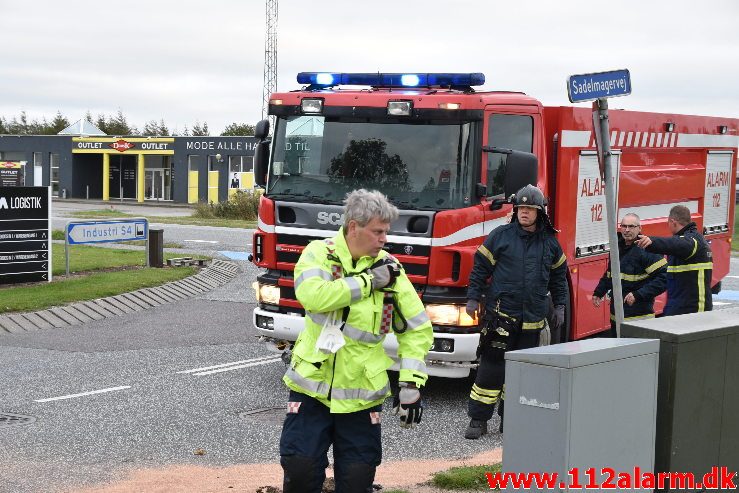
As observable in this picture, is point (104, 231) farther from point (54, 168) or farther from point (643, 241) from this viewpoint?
point (54, 168)

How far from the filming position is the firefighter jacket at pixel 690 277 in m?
9.77

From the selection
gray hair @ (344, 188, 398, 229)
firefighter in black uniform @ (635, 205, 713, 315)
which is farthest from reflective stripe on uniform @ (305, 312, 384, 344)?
firefighter in black uniform @ (635, 205, 713, 315)

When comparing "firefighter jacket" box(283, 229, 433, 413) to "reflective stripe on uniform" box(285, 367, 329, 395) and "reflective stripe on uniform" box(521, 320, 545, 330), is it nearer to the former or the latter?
"reflective stripe on uniform" box(285, 367, 329, 395)

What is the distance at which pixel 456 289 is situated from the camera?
9031mm

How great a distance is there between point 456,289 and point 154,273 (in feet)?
34.0

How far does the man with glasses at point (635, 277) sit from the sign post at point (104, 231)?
34.2 ft

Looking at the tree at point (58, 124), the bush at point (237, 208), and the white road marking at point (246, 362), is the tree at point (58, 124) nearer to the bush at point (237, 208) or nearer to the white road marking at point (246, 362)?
the bush at point (237, 208)

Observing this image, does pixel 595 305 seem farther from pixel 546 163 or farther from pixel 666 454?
pixel 666 454

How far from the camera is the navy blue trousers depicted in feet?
16.4

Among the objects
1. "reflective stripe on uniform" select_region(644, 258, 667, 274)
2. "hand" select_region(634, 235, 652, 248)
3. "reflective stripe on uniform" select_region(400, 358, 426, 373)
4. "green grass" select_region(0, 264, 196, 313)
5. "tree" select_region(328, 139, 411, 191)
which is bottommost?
"green grass" select_region(0, 264, 196, 313)

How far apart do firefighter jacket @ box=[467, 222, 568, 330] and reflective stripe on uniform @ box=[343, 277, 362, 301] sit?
347 centimetres

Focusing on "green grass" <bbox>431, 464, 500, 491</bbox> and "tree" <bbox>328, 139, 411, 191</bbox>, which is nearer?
"green grass" <bbox>431, 464, 500, 491</bbox>

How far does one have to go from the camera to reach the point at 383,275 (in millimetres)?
4949

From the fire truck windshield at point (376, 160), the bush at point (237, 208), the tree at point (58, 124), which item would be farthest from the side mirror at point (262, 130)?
the tree at point (58, 124)
